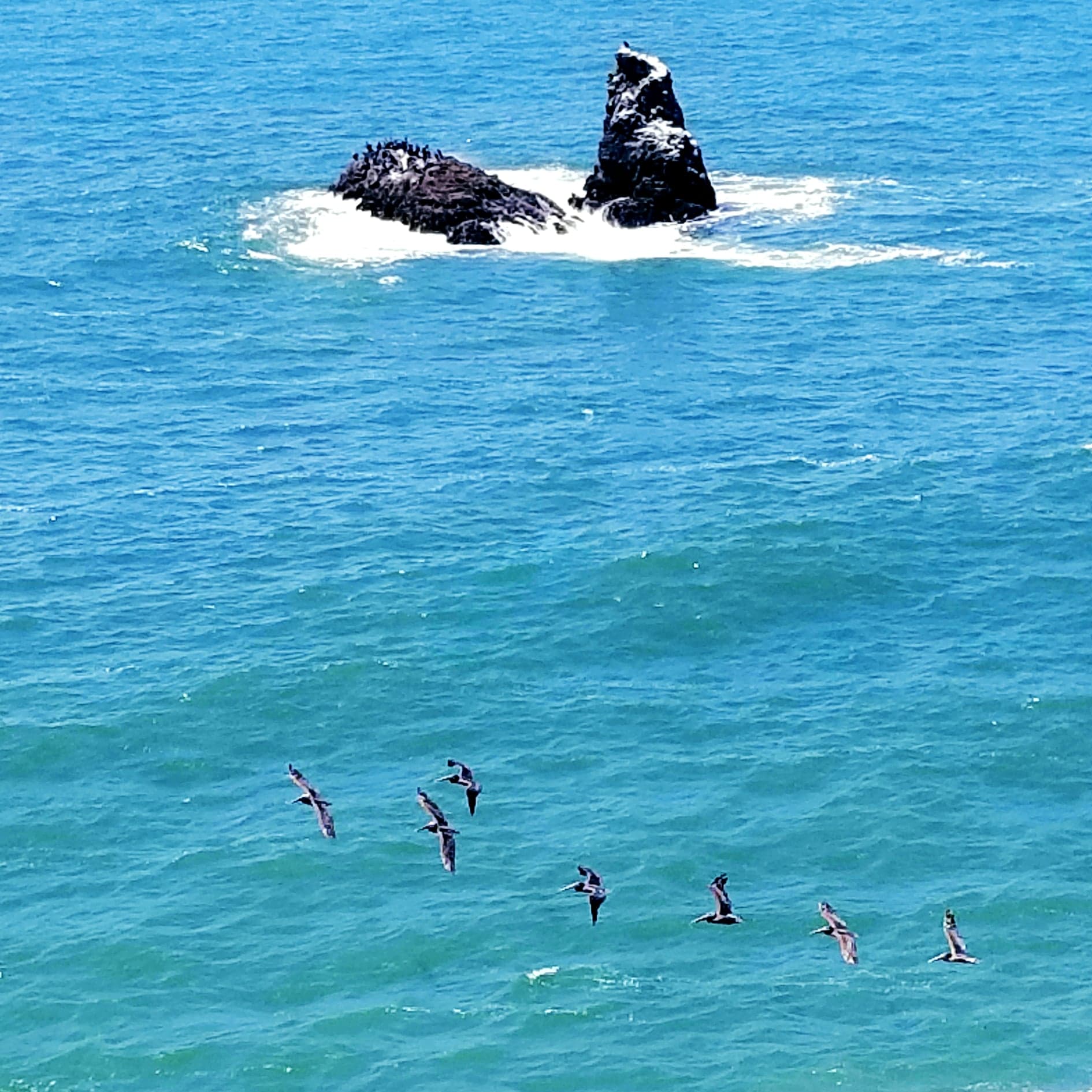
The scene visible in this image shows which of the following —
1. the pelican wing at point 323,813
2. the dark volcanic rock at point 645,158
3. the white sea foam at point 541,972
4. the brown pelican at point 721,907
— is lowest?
the white sea foam at point 541,972

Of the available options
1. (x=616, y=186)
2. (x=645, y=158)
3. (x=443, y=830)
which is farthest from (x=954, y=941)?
(x=616, y=186)

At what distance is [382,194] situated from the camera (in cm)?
18438

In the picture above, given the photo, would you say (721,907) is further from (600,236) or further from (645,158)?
(645,158)

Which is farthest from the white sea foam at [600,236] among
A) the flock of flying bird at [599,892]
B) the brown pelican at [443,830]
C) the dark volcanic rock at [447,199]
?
the flock of flying bird at [599,892]

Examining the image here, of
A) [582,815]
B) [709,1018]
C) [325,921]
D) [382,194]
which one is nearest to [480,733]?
[582,815]

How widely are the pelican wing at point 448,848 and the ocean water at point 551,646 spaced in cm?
581

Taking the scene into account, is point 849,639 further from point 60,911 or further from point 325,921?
point 60,911

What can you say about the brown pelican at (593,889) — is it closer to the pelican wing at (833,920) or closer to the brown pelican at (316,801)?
the pelican wing at (833,920)

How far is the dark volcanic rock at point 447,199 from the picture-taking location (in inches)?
7106

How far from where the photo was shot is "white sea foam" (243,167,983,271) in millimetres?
176750

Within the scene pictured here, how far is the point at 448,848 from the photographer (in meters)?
97.6

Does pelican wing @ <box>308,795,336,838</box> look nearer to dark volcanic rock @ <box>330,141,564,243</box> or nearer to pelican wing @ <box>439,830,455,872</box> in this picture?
pelican wing @ <box>439,830,455,872</box>

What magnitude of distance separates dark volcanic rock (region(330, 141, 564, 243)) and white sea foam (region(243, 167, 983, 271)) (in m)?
0.87

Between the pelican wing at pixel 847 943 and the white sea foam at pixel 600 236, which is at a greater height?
the white sea foam at pixel 600 236
